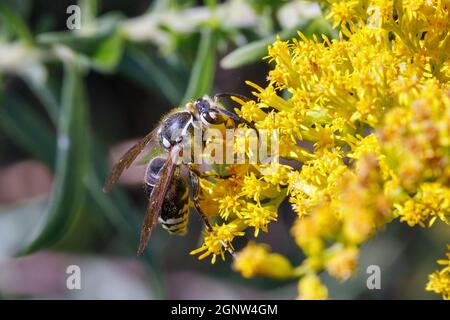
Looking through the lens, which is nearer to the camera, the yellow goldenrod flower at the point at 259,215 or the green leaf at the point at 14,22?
the yellow goldenrod flower at the point at 259,215

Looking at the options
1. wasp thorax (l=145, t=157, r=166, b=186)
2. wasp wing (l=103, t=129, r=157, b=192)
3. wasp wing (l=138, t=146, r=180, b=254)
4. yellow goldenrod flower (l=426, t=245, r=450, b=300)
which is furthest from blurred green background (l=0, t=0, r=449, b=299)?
yellow goldenrod flower (l=426, t=245, r=450, b=300)

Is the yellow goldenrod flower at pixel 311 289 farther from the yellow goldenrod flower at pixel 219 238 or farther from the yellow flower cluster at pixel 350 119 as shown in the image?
the yellow goldenrod flower at pixel 219 238

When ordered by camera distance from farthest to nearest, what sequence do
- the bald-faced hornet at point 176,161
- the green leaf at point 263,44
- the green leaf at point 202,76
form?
the green leaf at point 202,76, the green leaf at point 263,44, the bald-faced hornet at point 176,161

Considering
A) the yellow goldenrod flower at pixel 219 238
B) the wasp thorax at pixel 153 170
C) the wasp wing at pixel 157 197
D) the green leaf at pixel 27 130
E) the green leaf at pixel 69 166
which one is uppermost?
the green leaf at pixel 27 130

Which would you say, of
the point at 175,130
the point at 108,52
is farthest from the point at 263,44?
the point at 108,52

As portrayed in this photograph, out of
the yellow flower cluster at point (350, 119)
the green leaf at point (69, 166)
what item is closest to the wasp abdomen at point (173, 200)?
the yellow flower cluster at point (350, 119)
